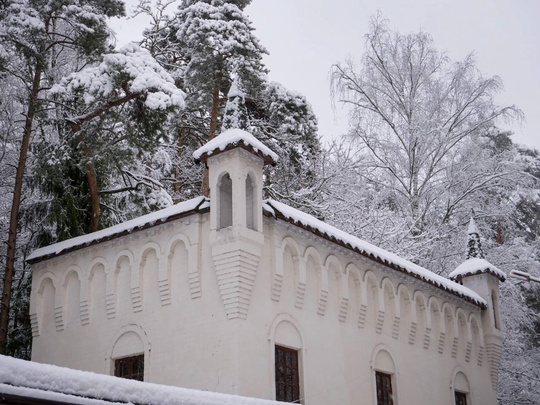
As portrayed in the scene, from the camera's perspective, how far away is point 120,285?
47.6 ft

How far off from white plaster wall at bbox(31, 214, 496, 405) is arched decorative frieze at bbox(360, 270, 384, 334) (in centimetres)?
2

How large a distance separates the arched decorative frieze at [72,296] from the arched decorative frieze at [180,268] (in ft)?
7.60

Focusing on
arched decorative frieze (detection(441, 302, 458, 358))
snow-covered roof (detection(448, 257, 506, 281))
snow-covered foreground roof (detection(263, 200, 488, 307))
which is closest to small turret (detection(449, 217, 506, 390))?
snow-covered roof (detection(448, 257, 506, 281))

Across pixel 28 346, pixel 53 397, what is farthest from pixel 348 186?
pixel 53 397

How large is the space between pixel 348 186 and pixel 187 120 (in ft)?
21.0

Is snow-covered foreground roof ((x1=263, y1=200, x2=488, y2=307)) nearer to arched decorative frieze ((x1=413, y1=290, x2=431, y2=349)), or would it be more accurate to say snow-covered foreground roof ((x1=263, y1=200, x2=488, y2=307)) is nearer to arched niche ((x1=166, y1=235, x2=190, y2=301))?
arched decorative frieze ((x1=413, y1=290, x2=431, y2=349))

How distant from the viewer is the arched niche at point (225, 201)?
43.6 ft

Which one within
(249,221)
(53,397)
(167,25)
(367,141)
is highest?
(167,25)

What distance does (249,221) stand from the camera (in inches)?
525

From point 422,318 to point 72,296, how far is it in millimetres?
Answer: 7892

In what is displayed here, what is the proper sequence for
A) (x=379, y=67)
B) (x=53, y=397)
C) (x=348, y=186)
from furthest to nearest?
1. (x=379, y=67)
2. (x=348, y=186)
3. (x=53, y=397)

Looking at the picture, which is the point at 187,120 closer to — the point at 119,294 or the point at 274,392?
the point at 119,294

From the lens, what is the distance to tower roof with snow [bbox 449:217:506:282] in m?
20.5

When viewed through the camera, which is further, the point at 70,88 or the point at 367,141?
the point at 367,141
